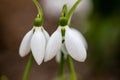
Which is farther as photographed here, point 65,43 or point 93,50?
point 93,50

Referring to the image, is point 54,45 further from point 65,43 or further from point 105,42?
point 105,42

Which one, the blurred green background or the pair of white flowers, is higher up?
the pair of white flowers

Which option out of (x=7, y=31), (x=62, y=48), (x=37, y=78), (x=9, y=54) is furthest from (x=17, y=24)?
(x=62, y=48)

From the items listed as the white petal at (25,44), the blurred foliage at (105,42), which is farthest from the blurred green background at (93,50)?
the white petal at (25,44)

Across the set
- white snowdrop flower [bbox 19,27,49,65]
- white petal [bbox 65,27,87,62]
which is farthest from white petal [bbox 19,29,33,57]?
white petal [bbox 65,27,87,62]

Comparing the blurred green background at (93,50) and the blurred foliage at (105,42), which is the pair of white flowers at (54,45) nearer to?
the blurred green background at (93,50)

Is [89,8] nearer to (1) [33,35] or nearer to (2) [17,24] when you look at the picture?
(2) [17,24]

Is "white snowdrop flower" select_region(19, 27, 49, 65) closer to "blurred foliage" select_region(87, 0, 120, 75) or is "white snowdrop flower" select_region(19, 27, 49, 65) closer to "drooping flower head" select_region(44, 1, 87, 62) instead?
"drooping flower head" select_region(44, 1, 87, 62)

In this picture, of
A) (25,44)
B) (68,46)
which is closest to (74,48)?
(68,46)
